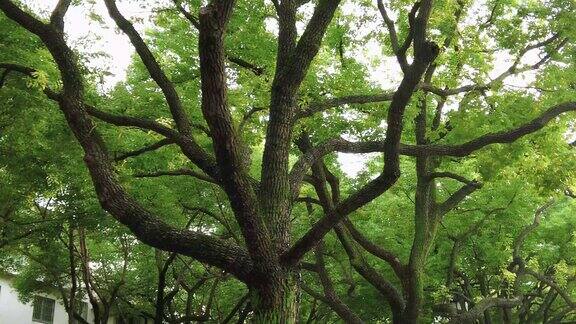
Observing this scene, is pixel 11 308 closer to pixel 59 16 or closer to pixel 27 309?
pixel 27 309

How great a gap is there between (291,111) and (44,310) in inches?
1045

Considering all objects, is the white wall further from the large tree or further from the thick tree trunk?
the thick tree trunk

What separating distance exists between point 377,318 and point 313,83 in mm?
10876

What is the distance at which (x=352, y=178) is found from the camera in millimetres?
17172

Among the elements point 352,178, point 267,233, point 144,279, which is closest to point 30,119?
point 267,233

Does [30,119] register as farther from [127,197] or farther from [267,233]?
[267,233]

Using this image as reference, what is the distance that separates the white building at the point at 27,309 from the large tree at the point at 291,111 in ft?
51.3

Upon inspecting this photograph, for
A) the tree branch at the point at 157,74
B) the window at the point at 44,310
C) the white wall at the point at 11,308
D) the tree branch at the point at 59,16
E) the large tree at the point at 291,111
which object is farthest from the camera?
the window at the point at 44,310

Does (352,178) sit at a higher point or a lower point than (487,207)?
higher

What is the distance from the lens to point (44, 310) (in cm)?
2991

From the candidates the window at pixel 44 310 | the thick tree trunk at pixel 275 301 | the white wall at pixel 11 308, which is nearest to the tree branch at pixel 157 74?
the thick tree trunk at pixel 275 301

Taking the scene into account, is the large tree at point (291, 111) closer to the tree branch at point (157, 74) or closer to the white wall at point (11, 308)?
the tree branch at point (157, 74)

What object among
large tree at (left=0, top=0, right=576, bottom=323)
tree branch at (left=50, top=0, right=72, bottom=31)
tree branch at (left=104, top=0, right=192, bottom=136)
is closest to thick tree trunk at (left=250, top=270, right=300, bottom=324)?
large tree at (left=0, top=0, right=576, bottom=323)

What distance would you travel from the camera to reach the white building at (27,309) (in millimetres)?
26703
